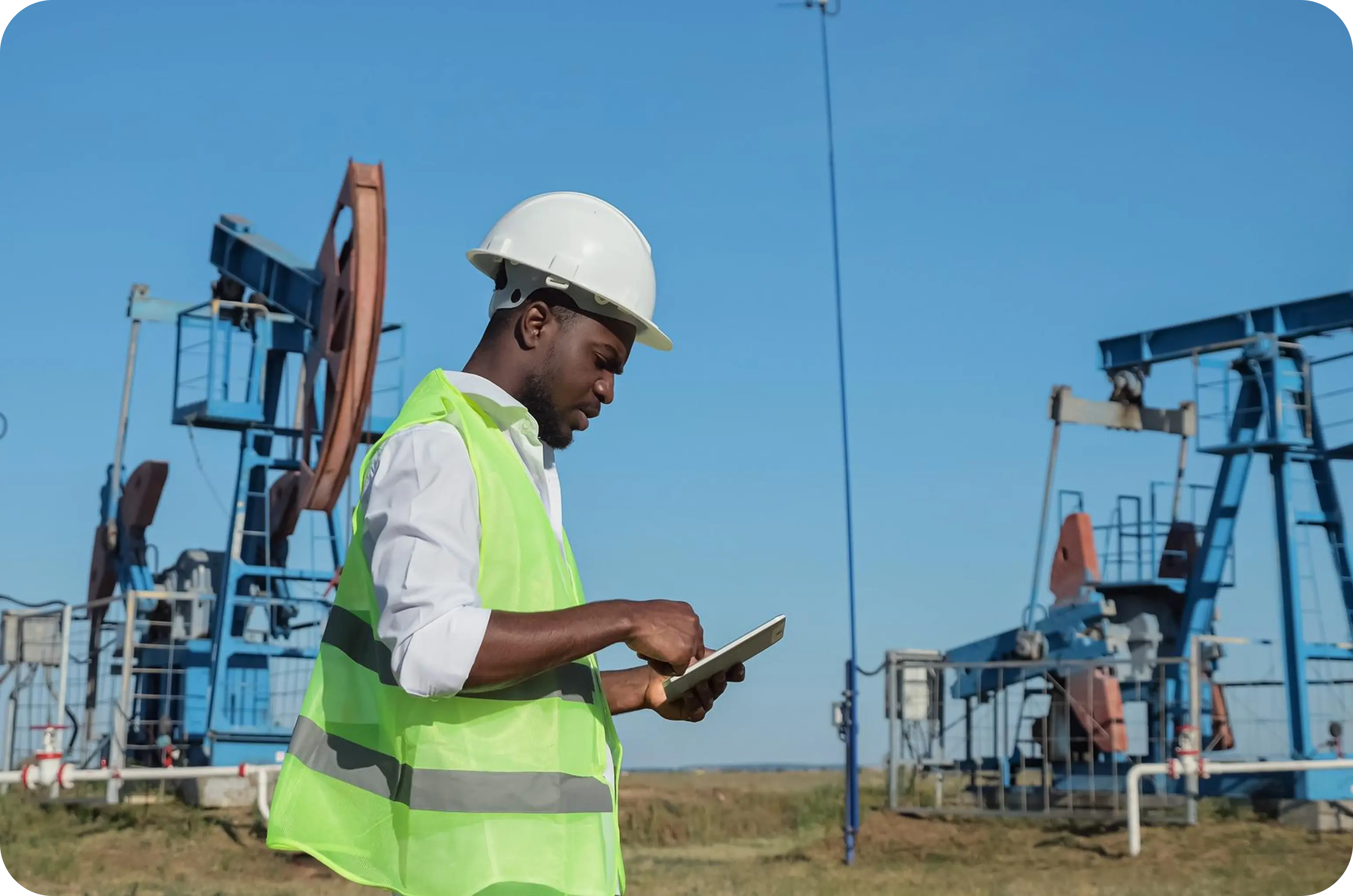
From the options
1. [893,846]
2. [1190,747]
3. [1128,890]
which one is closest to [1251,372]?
[1190,747]

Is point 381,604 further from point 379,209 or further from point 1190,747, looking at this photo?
point 379,209

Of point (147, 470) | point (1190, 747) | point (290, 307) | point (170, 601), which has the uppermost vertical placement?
point (290, 307)

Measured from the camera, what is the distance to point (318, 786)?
7.15ft

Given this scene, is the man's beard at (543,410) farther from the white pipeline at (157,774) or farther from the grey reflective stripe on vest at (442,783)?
the white pipeline at (157,774)

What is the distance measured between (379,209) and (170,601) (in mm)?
6694

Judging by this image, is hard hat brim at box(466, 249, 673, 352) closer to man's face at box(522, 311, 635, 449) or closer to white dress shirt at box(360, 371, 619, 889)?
man's face at box(522, 311, 635, 449)

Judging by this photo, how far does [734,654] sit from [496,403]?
510 mm

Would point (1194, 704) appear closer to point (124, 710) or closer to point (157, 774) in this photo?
point (157, 774)

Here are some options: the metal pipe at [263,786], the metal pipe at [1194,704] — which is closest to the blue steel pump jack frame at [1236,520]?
the metal pipe at [1194,704]

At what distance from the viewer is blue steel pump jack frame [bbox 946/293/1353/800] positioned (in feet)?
54.5

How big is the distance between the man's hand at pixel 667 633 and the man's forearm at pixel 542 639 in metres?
0.02

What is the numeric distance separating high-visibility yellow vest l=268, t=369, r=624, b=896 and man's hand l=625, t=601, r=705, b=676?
0.13 m

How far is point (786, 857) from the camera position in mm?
14047

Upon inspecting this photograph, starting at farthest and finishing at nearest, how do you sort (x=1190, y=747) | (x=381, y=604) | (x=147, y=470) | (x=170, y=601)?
(x=147, y=470) → (x=170, y=601) → (x=1190, y=747) → (x=381, y=604)
